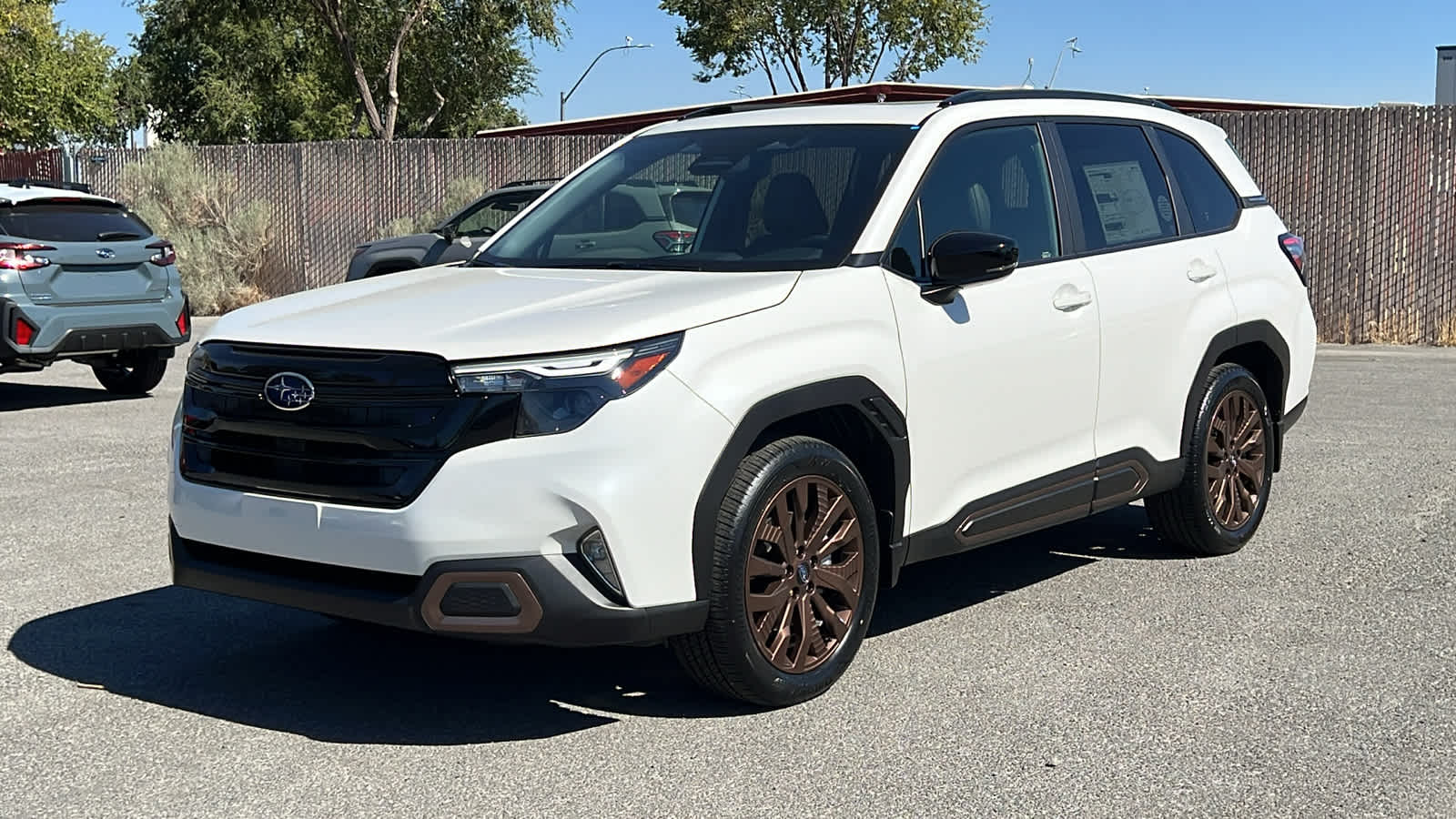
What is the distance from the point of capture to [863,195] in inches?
218

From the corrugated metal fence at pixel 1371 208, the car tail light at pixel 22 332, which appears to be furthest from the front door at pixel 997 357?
the corrugated metal fence at pixel 1371 208

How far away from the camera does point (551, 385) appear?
4.46 metres

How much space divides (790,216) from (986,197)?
80 centimetres

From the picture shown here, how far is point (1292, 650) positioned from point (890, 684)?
146 centimetres

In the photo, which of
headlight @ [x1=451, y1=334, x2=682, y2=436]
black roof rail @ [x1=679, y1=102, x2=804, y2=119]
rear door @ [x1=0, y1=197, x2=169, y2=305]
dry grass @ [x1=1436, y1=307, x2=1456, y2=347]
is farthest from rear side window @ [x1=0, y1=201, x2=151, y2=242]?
dry grass @ [x1=1436, y1=307, x2=1456, y2=347]

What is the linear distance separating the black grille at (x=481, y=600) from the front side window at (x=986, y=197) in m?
1.77

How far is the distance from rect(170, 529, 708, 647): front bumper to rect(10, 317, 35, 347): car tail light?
8.24 m

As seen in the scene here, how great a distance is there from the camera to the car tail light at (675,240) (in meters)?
5.68

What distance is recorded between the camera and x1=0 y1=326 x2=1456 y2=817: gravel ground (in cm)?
437

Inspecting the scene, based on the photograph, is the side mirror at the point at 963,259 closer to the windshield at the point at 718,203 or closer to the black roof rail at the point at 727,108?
the windshield at the point at 718,203

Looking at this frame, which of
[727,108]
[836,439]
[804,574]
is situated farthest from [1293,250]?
[727,108]

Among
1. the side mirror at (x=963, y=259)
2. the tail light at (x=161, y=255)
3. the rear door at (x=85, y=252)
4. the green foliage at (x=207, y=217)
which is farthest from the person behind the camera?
the green foliage at (x=207, y=217)

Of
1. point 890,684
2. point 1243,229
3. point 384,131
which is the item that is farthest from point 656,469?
point 384,131

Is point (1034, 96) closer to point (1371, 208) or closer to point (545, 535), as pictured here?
point (545, 535)
